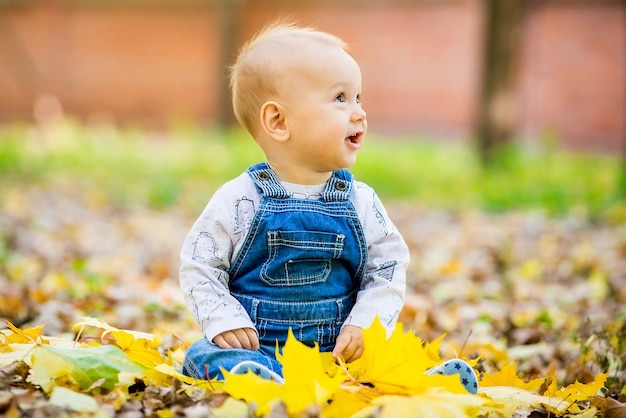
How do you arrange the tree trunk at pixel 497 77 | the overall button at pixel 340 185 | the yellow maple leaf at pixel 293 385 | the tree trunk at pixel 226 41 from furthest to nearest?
the tree trunk at pixel 226 41
the tree trunk at pixel 497 77
the overall button at pixel 340 185
the yellow maple leaf at pixel 293 385

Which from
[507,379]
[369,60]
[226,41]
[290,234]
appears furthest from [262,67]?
[369,60]

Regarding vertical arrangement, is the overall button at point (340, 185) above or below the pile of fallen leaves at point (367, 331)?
above

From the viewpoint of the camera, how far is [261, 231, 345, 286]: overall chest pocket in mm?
2039

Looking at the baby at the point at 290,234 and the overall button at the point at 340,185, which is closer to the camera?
the baby at the point at 290,234

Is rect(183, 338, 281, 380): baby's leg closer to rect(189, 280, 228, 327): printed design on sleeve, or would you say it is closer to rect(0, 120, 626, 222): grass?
rect(189, 280, 228, 327): printed design on sleeve

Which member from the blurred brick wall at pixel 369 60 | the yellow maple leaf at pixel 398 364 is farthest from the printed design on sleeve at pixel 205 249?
the blurred brick wall at pixel 369 60

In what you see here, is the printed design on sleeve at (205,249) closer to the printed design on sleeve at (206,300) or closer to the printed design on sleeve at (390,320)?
the printed design on sleeve at (206,300)

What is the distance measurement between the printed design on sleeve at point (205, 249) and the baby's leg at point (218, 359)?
7.9 inches

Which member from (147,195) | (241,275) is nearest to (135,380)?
(241,275)

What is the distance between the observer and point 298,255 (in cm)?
204

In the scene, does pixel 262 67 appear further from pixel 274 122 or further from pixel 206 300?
pixel 206 300

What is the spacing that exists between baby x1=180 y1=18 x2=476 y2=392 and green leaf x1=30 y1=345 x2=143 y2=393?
0.69ft

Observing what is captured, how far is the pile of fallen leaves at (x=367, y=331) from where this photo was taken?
1706 millimetres

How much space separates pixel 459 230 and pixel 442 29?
7413 millimetres
